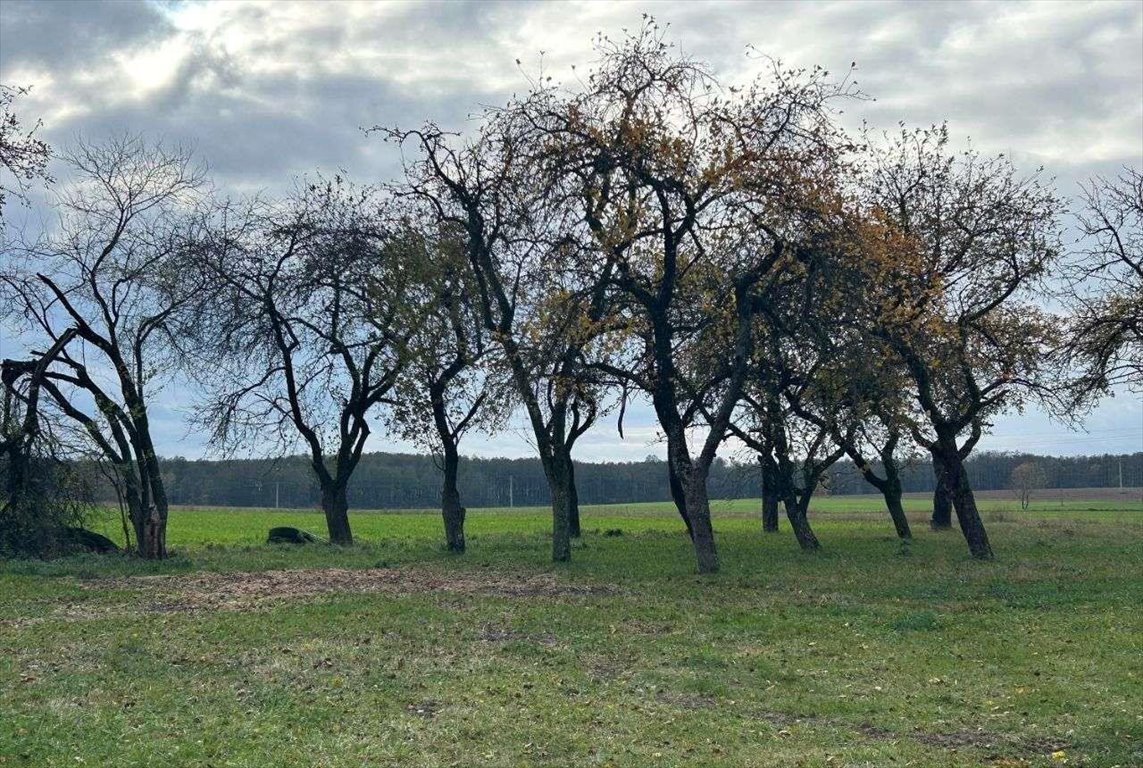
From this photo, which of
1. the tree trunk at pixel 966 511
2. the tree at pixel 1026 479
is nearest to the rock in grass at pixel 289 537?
the tree trunk at pixel 966 511

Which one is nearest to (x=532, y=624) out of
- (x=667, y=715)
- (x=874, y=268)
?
(x=667, y=715)

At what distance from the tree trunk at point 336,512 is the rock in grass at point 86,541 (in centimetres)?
781

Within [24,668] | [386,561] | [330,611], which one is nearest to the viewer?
[24,668]

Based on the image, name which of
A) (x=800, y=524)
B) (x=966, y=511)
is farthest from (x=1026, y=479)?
(x=966, y=511)

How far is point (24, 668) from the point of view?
12.6 metres

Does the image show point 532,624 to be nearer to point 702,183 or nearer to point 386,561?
point 702,183

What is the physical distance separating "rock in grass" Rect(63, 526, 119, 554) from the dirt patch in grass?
4872 millimetres

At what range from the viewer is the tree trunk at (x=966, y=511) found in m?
27.9

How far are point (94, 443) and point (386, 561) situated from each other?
7.38 meters

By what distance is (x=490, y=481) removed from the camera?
382ft

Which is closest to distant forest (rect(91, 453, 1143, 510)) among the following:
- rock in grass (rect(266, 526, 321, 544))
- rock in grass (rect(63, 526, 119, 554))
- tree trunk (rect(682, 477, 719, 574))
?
rock in grass (rect(266, 526, 321, 544))

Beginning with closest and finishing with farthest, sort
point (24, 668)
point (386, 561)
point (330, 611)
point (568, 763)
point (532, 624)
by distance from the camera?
point (568, 763)
point (24, 668)
point (532, 624)
point (330, 611)
point (386, 561)

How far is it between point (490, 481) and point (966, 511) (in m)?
90.4

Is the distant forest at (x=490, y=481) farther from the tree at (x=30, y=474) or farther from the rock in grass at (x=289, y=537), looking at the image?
the tree at (x=30, y=474)
